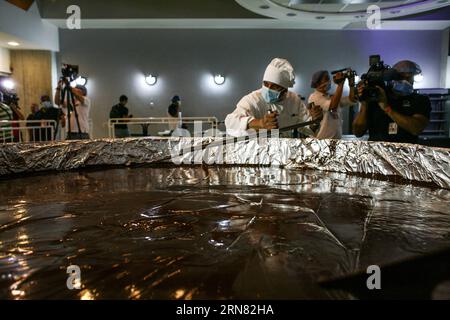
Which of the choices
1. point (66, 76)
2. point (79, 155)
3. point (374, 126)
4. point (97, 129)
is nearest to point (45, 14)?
point (97, 129)

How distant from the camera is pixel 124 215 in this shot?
1.02 m

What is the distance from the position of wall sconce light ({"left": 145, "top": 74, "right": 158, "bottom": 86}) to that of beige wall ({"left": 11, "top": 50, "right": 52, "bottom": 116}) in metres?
1.78

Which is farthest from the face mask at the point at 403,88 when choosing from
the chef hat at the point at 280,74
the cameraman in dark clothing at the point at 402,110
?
the chef hat at the point at 280,74

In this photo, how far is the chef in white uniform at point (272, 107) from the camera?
1887 mm

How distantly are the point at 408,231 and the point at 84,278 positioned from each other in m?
0.78

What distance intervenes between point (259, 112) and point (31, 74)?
5874 mm

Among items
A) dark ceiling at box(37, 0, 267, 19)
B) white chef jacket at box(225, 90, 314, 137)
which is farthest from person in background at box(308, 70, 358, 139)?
dark ceiling at box(37, 0, 267, 19)

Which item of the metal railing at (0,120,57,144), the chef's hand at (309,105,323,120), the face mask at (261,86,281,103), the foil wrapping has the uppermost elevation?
the face mask at (261,86,281,103)

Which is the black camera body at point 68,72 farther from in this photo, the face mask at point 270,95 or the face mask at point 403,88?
the face mask at point 403,88

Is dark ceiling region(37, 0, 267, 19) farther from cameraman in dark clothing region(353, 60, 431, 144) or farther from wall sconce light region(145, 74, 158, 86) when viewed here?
cameraman in dark clothing region(353, 60, 431, 144)

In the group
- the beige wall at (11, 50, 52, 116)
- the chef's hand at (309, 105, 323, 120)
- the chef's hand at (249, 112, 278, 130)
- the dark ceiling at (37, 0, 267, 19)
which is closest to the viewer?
the chef's hand at (249, 112, 278, 130)

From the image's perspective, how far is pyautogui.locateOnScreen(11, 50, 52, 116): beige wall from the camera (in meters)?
6.27

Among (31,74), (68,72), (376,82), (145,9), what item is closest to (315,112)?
(376,82)
